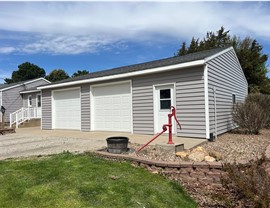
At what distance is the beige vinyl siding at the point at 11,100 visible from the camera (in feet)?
74.1

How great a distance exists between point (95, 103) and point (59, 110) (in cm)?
337

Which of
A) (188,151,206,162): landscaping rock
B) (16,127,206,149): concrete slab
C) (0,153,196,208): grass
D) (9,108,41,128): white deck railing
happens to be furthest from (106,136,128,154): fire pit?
(9,108,41,128): white deck railing

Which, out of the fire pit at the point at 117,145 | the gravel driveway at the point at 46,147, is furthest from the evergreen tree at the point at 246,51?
the fire pit at the point at 117,145

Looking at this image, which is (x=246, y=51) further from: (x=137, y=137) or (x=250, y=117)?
(x=137, y=137)

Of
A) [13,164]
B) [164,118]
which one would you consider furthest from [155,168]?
[164,118]

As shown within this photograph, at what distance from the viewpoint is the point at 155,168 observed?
4988 mm

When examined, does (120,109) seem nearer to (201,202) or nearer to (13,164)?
(13,164)

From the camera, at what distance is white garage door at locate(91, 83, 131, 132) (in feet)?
35.7

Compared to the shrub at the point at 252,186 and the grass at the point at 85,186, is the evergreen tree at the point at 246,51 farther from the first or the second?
the grass at the point at 85,186

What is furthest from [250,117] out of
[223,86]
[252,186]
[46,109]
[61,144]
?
[46,109]

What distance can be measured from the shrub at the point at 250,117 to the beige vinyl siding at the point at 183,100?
254 cm

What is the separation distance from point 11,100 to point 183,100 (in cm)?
1924

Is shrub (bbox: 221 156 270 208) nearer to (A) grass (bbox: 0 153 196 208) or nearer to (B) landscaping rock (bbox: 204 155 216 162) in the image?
(A) grass (bbox: 0 153 196 208)

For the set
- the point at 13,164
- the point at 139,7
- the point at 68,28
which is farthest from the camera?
the point at 68,28
